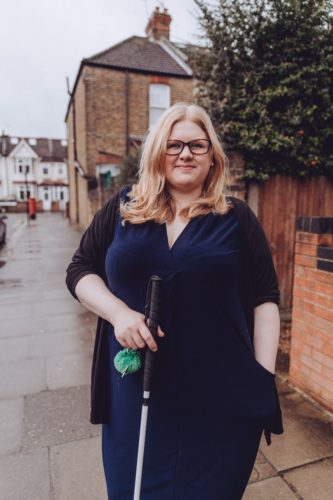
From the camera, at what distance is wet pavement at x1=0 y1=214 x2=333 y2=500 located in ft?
7.39

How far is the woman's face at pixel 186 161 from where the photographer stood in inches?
60.9

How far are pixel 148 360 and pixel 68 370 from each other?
110 inches

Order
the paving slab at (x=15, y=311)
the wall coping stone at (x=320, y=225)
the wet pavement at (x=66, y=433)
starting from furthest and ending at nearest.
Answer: the paving slab at (x=15, y=311) → the wall coping stone at (x=320, y=225) → the wet pavement at (x=66, y=433)

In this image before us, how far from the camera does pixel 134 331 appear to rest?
4.31 feet

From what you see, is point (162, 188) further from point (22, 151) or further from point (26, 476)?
point (22, 151)

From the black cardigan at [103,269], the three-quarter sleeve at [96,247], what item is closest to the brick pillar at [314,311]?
the black cardigan at [103,269]

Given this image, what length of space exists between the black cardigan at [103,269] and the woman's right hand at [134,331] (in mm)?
A: 325

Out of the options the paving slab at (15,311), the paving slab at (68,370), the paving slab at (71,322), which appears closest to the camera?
the paving slab at (68,370)

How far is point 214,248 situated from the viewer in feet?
4.69

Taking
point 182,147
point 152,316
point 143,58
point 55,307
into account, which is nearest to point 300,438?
point 152,316

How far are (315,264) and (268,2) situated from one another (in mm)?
3444

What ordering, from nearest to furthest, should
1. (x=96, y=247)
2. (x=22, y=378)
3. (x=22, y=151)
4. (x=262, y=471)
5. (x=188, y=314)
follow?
(x=188, y=314), (x=96, y=247), (x=262, y=471), (x=22, y=378), (x=22, y=151)

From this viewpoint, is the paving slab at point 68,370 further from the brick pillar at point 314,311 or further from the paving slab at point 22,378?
the brick pillar at point 314,311

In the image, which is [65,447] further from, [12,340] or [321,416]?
[12,340]
